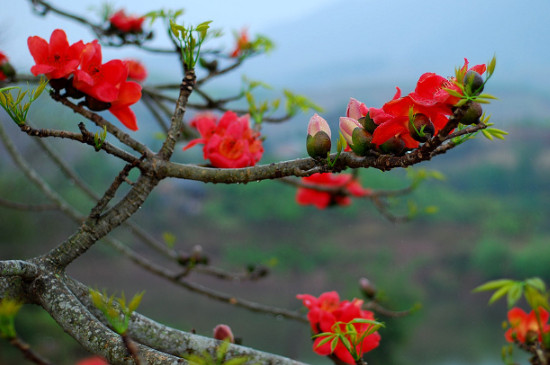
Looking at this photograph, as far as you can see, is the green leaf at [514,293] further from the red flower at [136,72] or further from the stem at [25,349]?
the red flower at [136,72]

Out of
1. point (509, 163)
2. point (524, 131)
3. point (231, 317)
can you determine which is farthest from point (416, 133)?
point (524, 131)

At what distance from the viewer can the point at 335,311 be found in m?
0.58

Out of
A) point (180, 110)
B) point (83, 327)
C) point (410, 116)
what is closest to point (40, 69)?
point (180, 110)

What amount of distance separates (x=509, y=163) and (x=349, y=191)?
49.4ft

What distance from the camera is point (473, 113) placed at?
14.1 inches

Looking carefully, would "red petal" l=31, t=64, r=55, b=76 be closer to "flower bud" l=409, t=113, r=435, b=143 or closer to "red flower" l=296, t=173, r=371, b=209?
"flower bud" l=409, t=113, r=435, b=143

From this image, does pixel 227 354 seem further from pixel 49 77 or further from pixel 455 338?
pixel 455 338

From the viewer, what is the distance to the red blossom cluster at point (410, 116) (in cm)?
39

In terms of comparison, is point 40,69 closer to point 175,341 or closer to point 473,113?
point 175,341

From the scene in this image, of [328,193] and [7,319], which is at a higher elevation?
[328,193]

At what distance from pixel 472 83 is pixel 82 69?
40cm

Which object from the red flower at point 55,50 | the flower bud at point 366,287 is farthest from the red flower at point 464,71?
the flower bud at point 366,287

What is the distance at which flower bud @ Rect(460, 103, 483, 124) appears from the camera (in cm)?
36

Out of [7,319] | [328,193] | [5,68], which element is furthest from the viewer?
[328,193]
